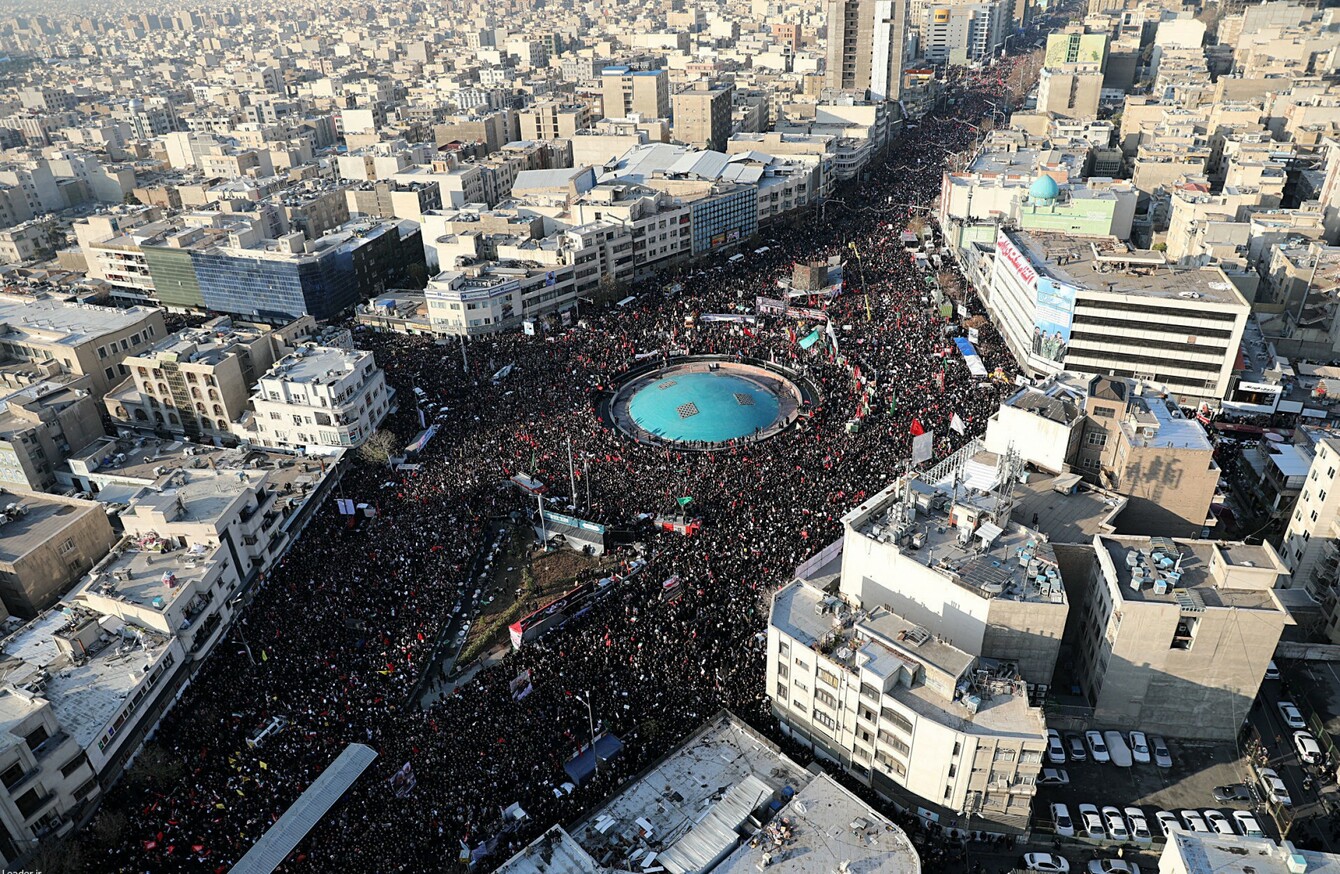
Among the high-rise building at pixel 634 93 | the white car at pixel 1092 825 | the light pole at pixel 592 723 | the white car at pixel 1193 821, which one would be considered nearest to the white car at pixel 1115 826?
the white car at pixel 1092 825

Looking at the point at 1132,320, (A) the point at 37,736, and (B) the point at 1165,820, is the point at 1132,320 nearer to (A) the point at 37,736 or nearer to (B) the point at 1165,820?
(B) the point at 1165,820

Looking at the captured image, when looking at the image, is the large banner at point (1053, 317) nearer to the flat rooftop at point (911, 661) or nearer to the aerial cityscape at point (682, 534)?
the aerial cityscape at point (682, 534)

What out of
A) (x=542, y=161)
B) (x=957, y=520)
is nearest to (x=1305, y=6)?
(x=542, y=161)

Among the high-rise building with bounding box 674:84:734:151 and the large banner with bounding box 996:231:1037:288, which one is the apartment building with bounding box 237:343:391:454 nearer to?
the large banner with bounding box 996:231:1037:288

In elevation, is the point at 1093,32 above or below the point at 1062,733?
above

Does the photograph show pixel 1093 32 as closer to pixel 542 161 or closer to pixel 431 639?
pixel 542 161

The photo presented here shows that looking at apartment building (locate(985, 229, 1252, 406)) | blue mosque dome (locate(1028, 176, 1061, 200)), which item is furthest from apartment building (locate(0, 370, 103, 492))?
blue mosque dome (locate(1028, 176, 1061, 200))

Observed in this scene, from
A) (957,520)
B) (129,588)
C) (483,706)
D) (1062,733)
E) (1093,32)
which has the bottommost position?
(1062,733)
